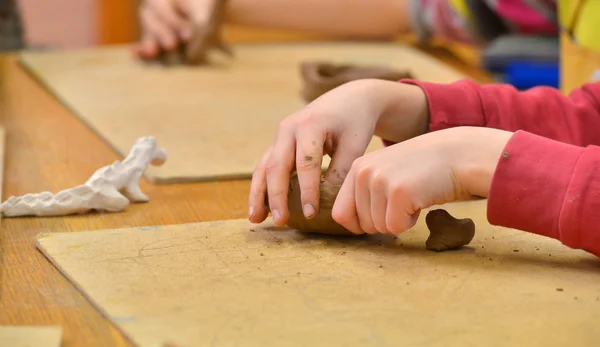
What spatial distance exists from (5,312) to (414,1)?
1.40 metres

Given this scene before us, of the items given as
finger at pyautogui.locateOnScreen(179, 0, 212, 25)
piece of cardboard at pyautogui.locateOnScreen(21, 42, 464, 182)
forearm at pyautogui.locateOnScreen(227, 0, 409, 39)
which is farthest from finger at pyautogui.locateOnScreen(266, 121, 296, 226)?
forearm at pyautogui.locateOnScreen(227, 0, 409, 39)

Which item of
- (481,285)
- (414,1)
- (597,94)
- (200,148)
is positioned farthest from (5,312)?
(414,1)

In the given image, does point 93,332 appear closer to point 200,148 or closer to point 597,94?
point 200,148

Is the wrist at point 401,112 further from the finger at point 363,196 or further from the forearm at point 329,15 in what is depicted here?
the forearm at point 329,15

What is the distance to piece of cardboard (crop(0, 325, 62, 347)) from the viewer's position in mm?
619

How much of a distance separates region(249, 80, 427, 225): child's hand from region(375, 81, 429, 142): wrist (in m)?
0.03

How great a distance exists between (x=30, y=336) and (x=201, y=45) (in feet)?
3.42

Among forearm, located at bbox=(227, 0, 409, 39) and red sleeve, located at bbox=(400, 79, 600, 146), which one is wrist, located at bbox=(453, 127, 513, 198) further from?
forearm, located at bbox=(227, 0, 409, 39)

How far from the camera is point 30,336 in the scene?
2.06 feet

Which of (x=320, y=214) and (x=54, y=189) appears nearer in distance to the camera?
(x=320, y=214)

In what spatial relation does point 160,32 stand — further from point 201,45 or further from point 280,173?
point 280,173

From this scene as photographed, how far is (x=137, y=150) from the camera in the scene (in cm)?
99

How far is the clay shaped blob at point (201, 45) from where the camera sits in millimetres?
1609

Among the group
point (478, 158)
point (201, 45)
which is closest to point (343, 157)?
point (478, 158)
